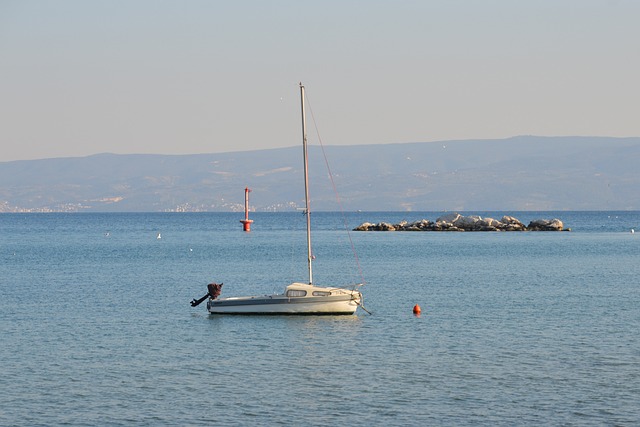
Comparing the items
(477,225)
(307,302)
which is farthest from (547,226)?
(307,302)

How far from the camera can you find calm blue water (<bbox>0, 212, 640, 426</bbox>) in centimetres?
3222

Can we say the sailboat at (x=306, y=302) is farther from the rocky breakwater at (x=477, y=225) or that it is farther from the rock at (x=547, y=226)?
the rock at (x=547, y=226)

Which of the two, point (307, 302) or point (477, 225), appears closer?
point (307, 302)

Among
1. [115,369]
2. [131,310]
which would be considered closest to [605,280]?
[131,310]

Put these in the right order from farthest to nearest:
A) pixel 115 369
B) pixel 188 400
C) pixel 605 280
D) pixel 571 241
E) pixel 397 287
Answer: pixel 571 241
pixel 605 280
pixel 397 287
pixel 115 369
pixel 188 400

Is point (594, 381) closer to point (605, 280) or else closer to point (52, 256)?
point (605, 280)

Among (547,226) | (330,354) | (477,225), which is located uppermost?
(477,225)

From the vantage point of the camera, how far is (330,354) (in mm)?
42438

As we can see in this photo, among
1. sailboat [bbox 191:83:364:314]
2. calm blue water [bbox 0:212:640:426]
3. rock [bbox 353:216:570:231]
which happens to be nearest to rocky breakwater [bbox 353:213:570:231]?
rock [bbox 353:216:570:231]

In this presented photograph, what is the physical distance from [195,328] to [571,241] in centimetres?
10317

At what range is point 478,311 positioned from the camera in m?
55.5

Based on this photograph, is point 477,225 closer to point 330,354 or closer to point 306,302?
point 306,302

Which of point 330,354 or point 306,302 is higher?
point 306,302

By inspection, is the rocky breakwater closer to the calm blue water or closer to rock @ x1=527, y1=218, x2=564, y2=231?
rock @ x1=527, y1=218, x2=564, y2=231
